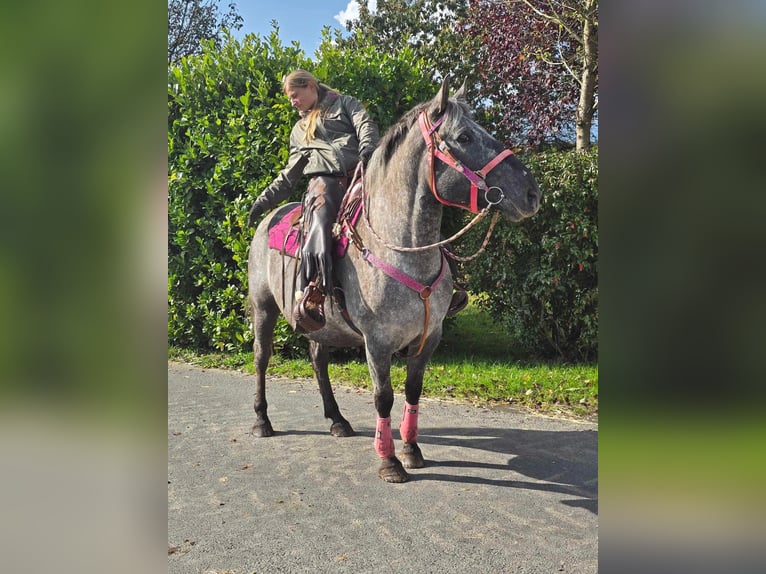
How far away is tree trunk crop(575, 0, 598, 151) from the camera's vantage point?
8.35 meters

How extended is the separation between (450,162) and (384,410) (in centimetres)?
183

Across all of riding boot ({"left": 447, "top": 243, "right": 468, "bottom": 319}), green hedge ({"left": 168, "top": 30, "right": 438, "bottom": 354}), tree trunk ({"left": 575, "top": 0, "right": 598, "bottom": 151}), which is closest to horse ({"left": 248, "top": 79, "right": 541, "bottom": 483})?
riding boot ({"left": 447, "top": 243, "right": 468, "bottom": 319})

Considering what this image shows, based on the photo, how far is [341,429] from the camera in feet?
17.5

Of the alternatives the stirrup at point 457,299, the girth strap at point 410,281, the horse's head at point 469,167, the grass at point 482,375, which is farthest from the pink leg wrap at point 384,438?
the grass at point 482,375

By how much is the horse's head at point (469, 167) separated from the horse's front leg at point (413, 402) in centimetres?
125

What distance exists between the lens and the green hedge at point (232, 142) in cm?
814

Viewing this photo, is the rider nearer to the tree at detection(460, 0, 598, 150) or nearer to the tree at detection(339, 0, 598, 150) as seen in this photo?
the tree at detection(339, 0, 598, 150)

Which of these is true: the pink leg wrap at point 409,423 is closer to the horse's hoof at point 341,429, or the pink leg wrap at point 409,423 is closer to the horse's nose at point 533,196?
the horse's hoof at point 341,429
